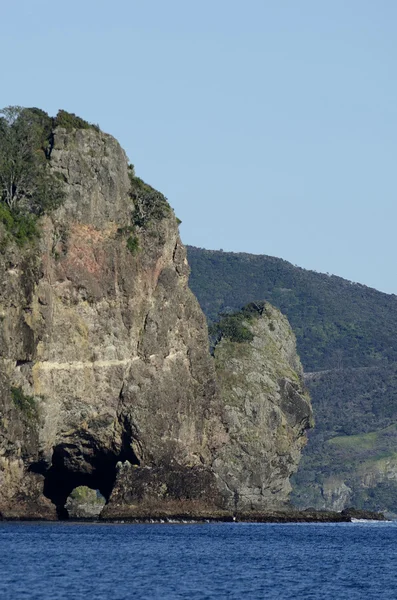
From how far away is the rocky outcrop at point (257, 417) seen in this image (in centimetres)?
14012

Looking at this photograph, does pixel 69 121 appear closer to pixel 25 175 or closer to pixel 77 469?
pixel 25 175

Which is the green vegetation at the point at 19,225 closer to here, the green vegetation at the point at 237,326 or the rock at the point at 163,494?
the rock at the point at 163,494

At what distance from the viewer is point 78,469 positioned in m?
112

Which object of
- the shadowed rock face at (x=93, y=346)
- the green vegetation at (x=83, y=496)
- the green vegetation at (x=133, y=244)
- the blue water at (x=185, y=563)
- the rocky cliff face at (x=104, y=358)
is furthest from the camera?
the green vegetation at (x=83, y=496)

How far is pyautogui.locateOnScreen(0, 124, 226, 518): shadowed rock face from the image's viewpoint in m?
102

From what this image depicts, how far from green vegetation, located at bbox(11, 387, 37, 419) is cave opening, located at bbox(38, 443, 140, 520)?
442 cm

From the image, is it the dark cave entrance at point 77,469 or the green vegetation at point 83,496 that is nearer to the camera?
the dark cave entrance at point 77,469

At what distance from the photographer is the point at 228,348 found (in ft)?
478

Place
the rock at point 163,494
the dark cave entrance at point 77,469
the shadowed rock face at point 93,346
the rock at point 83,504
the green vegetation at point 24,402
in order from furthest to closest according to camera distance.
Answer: the rock at point 83,504
the dark cave entrance at point 77,469
the rock at point 163,494
the shadowed rock face at point 93,346
the green vegetation at point 24,402

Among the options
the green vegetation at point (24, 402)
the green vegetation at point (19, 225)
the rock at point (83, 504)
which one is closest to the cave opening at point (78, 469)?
the green vegetation at point (24, 402)

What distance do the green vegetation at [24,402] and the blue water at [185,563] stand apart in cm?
753

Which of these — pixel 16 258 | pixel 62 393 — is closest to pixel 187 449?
pixel 62 393

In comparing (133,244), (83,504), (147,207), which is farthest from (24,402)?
(83,504)

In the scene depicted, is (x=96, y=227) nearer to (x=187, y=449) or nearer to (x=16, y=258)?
(x=16, y=258)
